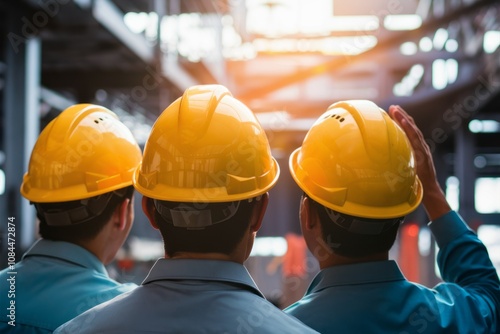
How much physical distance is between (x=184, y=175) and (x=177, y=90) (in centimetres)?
650

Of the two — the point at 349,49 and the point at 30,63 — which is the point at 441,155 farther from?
the point at 30,63

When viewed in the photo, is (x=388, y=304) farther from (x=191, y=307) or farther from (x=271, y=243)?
(x=271, y=243)

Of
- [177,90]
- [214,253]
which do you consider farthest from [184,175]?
[177,90]

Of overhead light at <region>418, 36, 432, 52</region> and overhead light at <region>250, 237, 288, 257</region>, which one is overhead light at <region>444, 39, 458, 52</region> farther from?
overhead light at <region>250, 237, 288, 257</region>

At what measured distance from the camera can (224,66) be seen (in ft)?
37.4

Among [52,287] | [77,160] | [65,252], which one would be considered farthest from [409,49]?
[52,287]

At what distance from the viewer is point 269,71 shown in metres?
12.2

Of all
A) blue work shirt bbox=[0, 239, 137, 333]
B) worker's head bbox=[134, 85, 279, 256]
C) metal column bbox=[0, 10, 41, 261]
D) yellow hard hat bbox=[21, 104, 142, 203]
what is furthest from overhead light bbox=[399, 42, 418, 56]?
worker's head bbox=[134, 85, 279, 256]

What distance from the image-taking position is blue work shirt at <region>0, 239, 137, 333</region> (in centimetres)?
211

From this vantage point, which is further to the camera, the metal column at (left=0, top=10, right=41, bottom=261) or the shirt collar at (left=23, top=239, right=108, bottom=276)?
the metal column at (left=0, top=10, right=41, bottom=261)

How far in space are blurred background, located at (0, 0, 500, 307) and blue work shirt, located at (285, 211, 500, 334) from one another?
3432mm

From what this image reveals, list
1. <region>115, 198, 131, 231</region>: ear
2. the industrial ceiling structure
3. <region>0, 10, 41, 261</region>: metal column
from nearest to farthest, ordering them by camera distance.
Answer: <region>115, 198, 131, 231</region>: ear, <region>0, 10, 41, 261</region>: metal column, the industrial ceiling structure

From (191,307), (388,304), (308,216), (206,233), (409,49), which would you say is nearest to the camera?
(191,307)

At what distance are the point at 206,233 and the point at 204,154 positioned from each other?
23 cm
